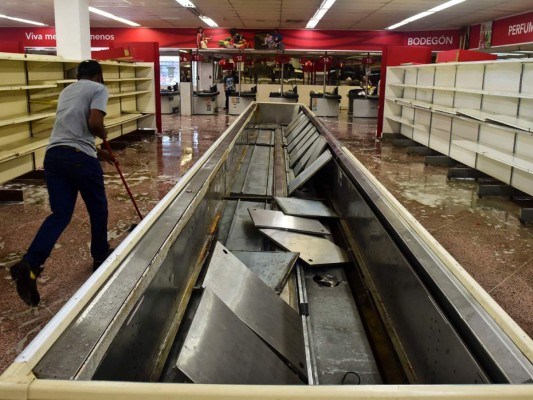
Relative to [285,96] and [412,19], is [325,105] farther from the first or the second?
[412,19]

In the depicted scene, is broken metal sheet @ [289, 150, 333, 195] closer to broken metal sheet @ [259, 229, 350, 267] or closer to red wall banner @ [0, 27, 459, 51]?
broken metal sheet @ [259, 229, 350, 267]

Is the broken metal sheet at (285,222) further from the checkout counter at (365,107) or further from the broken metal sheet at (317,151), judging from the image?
the checkout counter at (365,107)

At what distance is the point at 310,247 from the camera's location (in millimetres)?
3131

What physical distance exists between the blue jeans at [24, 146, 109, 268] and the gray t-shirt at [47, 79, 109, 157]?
0.06 meters

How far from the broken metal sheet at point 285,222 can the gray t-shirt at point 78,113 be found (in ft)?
3.99

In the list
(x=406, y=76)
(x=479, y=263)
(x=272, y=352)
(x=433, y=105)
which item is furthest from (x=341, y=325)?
(x=406, y=76)

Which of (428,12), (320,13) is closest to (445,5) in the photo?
(428,12)

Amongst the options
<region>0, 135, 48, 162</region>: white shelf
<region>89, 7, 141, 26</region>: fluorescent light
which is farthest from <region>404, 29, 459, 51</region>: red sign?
<region>0, 135, 48, 162</region>: white shelf

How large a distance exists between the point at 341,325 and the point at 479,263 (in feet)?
5.73

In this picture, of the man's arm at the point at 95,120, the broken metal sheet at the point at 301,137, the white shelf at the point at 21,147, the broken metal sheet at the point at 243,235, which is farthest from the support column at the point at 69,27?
the broken metal sheet at the point at 243,235

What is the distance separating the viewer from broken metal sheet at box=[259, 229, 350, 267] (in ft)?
9.80

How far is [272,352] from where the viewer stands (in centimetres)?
198

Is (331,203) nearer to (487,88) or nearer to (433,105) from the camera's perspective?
(487,88)

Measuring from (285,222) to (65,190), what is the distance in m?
1.49
